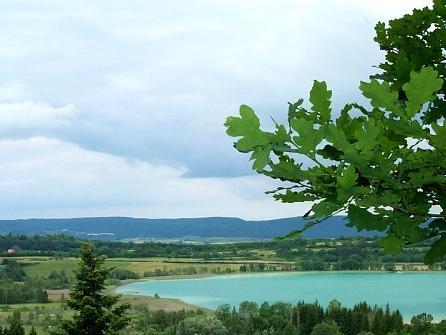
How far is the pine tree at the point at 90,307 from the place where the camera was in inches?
1071

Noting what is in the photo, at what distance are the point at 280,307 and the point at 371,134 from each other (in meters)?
137

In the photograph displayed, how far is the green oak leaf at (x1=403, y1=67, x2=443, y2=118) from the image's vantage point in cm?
231

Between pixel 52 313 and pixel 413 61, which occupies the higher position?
pixel 413 61

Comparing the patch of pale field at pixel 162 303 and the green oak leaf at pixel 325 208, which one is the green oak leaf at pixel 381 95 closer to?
the green oak leaf at pixel 325 208

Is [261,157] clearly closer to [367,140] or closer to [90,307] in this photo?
[367,140]

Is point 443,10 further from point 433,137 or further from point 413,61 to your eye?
point 433,137

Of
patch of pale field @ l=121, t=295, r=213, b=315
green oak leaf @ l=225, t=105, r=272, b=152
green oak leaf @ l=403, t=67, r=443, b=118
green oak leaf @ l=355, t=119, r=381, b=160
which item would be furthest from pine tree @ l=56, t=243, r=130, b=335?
patch of pale field @ l=121, t=295, r=213, b=315

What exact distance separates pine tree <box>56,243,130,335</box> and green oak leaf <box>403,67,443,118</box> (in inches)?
1026

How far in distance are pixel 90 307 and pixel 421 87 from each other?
26.3 meters

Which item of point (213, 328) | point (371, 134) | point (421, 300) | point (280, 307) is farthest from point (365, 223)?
point (421, 300)

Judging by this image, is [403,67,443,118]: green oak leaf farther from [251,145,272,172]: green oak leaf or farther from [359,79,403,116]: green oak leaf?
[251,145,272,172]: green oak leaf

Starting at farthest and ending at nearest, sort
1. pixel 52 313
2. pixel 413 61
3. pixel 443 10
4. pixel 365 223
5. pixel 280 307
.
→ pixel 52 313
pixel 280 307
pixel 413 61
pixel 443 10
pixel 365 223

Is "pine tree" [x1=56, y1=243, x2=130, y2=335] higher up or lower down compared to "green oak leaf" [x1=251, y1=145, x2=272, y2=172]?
lower down

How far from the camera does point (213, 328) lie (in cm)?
11781
